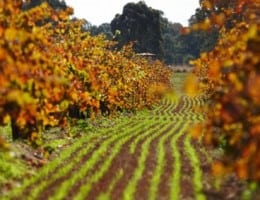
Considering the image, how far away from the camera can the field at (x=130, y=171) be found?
16.0 m

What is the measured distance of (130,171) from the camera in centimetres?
1944

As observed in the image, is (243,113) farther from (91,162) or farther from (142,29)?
(142,29)

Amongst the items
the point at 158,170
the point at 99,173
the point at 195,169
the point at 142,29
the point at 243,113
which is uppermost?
the point at 142,29

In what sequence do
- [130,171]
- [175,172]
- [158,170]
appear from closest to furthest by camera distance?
[175,172], [130,171], [158,170]

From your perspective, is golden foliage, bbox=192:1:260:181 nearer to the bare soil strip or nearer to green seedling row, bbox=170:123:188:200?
the bare soil strip

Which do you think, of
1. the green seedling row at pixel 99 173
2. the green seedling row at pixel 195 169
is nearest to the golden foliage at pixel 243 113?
the green seedling row at pixel 195 169

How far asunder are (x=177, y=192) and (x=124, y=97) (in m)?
30.9

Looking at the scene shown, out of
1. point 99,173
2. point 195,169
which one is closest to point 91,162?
point 99,173

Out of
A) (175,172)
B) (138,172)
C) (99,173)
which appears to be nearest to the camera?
(99,173)

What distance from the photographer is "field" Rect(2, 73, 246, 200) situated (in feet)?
52.4

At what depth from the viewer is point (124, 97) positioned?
46844 mm

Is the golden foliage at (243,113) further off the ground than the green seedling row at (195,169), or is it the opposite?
the golden foliage at (243,113)

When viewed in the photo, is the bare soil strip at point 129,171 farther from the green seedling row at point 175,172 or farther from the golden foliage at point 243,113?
the golden foliage at point 243,113

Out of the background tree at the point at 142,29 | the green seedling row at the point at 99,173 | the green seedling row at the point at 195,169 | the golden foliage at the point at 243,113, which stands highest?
the background tree at the point at 142,29
